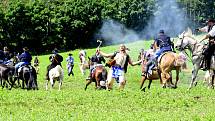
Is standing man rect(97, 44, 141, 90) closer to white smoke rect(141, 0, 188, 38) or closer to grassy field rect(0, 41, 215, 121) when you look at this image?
grassy field rect(0, 41, 215, 121)

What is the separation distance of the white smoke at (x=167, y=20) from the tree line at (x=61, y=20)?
2186mm

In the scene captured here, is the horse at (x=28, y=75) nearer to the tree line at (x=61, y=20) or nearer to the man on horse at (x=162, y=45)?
the man on horse at (x=162, y=45)

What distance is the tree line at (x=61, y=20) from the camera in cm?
9062

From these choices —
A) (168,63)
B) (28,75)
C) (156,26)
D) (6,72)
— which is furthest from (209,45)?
(156,26)

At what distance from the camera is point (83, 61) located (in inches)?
1732

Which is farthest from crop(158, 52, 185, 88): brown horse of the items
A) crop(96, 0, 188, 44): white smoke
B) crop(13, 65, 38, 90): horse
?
crop(96, 0, 188, 44): white smoke

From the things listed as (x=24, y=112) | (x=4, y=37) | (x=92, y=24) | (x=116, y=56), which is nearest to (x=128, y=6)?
(x=92, y=24)

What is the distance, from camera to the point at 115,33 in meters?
104

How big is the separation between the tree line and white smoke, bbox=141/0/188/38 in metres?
2.19

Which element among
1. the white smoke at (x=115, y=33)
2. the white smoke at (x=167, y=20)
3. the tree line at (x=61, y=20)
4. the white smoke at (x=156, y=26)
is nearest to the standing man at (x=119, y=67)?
the tree line at (x=61, y=20)

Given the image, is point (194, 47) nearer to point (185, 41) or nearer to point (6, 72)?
point (185, 41)

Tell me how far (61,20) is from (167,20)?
30.0m

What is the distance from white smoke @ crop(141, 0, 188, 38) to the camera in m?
109

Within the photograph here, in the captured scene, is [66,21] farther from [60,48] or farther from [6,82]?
[6,82]
